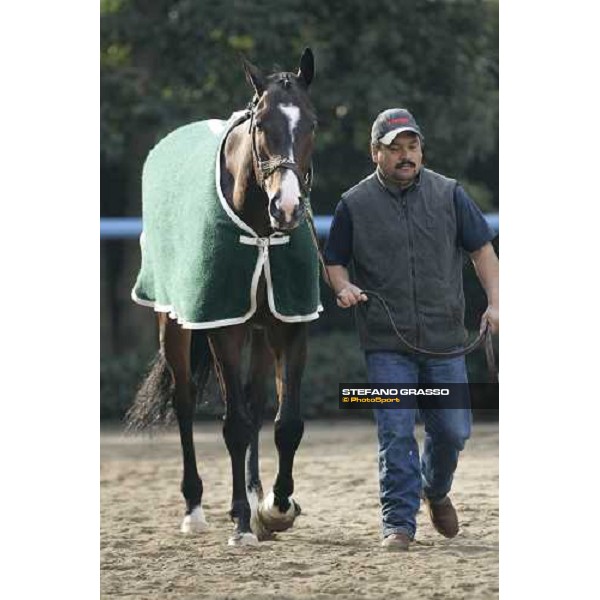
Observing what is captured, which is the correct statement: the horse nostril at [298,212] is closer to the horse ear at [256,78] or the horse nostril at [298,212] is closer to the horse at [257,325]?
the horse at [257,325]

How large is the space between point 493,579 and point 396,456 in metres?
0.69

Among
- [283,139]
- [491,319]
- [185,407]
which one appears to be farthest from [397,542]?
[283,139]

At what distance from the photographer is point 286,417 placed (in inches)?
248

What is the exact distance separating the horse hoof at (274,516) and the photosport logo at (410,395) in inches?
20.5

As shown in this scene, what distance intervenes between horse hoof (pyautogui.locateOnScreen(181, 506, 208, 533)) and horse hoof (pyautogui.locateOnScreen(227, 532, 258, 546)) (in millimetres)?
512

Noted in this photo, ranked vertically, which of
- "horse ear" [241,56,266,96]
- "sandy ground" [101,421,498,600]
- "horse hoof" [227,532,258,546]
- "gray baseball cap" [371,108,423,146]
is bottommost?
"sandy ground" [101,421,498,600]

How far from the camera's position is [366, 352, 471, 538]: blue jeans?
622 cm

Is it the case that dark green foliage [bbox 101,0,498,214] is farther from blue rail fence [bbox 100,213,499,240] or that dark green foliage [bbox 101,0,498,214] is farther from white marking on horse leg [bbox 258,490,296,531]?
white marking on horse leg [bbox 258,490,296,531]

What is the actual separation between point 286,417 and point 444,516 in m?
0.82

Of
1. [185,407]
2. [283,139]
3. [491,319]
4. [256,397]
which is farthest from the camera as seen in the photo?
[185,407]

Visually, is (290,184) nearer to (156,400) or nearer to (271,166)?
(271,166)

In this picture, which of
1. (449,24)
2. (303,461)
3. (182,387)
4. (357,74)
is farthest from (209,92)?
(182,387)

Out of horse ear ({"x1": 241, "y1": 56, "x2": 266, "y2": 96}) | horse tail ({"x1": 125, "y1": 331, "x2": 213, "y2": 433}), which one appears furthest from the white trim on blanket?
horse tail ({"x1": 125, "y1": 331, "x2": 213, "y2": 433})
